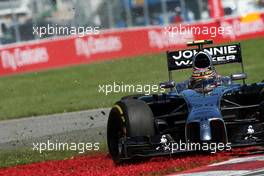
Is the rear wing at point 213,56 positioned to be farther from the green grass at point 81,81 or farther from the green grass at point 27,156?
the green grass at point 81,81

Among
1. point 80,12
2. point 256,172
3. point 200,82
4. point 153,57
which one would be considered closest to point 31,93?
point 153,57

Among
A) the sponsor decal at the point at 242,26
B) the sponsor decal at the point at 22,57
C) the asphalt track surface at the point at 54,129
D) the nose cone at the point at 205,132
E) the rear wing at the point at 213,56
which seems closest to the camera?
the nose cone at the point at 205,132

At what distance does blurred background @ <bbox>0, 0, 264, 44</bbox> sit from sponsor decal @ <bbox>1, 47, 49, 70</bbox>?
4.95ft

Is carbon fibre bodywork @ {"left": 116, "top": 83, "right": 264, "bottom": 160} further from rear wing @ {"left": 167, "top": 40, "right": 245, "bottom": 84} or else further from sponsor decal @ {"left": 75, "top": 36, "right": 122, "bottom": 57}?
sponsor decal @ {"left": 75, "top": 36, "right": 122, "bottom": 57}

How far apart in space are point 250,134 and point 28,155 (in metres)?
4.14

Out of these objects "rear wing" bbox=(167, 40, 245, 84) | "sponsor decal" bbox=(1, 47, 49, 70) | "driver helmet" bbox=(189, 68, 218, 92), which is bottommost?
"driver helmet" bbox=(189, 68, 218, 92)

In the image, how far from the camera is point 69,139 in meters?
13.3

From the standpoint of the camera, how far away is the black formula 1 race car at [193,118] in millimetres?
9344

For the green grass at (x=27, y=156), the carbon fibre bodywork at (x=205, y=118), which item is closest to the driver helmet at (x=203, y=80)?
the carbon fibre bodywork at (x=205, y=118)

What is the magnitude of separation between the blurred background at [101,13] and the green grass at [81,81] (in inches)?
135

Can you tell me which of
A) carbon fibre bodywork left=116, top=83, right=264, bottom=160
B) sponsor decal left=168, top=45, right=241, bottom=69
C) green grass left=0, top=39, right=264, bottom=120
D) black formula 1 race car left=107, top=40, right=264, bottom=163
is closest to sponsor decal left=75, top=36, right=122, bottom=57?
green grass left=0, top=39, right=264, bottom=120

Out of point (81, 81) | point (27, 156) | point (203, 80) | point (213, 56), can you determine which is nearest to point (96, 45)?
point (81, 81)

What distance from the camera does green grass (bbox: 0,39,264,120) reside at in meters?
19.4

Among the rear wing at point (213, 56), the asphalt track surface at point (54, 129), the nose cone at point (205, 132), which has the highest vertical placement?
the rear wing at point (213, 56)
